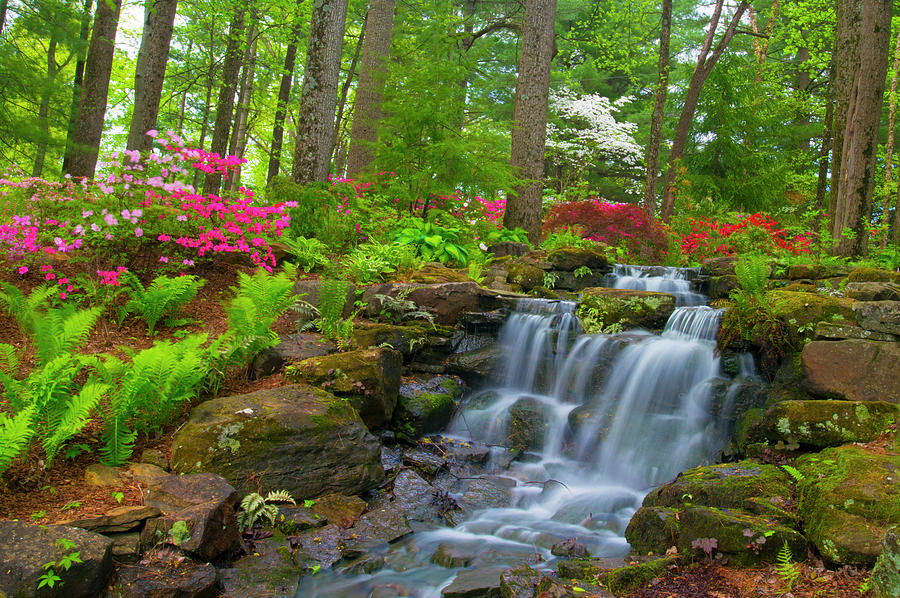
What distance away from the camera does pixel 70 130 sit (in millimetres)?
12562

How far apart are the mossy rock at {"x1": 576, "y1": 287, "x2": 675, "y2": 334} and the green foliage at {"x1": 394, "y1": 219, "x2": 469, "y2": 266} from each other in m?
2.73

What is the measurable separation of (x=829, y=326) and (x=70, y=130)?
14430 mm

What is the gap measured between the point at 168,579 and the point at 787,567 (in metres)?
3.45

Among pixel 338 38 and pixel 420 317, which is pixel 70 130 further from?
pixel 420 317

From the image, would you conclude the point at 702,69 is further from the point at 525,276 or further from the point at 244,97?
the point at 244,97

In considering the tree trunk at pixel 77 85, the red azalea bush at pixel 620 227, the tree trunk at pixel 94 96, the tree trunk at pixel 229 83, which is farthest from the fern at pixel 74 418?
the red azalea bush at pixel 620 227

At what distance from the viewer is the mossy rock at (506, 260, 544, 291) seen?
31.3 feet

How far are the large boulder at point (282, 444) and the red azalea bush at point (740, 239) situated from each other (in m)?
9.99

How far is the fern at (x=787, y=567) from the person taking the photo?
10.2 feet

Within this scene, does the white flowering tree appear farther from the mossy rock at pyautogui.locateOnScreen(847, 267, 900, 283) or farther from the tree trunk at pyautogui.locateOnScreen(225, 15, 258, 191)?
the mossy rock at pyautogui.locateOnScreen(847, 267, 900, 283)

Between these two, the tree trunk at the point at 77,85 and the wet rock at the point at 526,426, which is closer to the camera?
the wet rock at the point at 526,426

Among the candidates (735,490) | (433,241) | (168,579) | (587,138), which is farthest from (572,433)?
(587,138)

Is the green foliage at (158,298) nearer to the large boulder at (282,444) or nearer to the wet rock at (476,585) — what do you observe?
the large boulder at (282,444)

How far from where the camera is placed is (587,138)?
24.9 metres
